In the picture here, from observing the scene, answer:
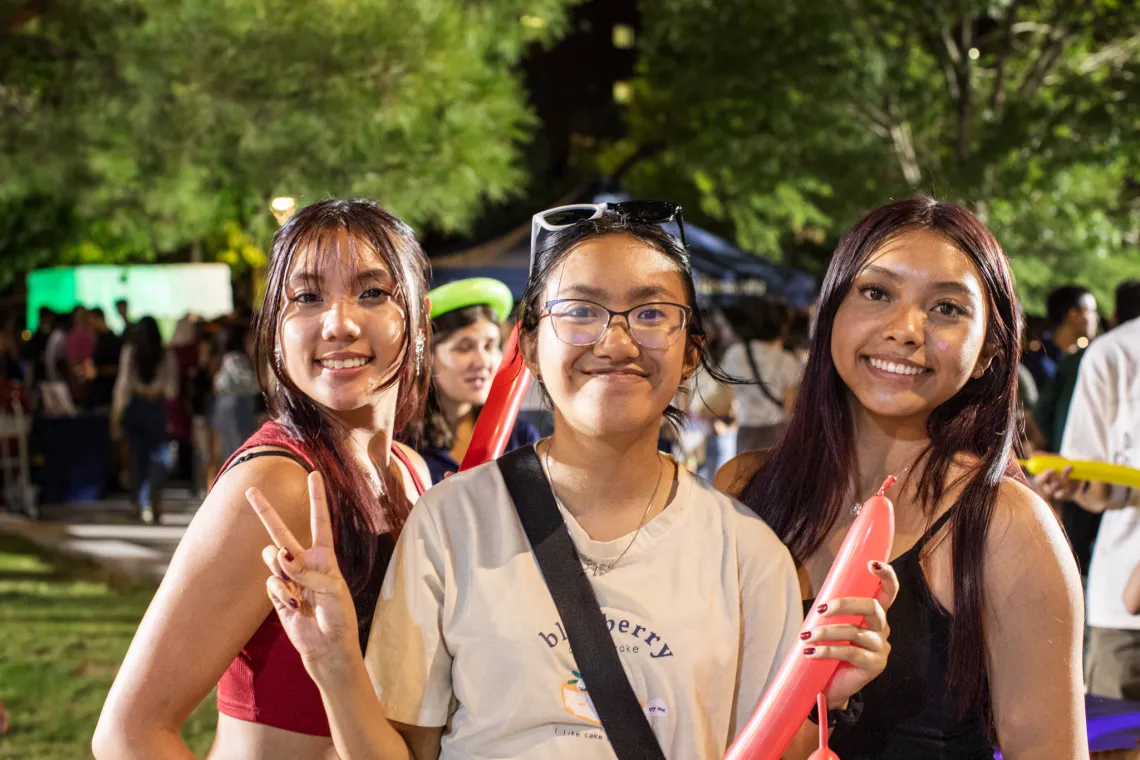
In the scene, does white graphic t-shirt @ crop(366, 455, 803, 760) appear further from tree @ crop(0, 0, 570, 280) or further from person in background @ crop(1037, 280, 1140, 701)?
tree @ crop(0, 0, 570, 280)

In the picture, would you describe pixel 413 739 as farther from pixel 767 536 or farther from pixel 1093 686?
pixel 1093 686

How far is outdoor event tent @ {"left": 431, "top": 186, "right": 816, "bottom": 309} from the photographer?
1302 centimetres

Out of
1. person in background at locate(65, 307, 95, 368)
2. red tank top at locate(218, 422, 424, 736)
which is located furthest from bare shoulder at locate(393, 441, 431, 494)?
person in background at locate(65, 307, 95, 368)

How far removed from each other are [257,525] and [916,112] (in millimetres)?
13072

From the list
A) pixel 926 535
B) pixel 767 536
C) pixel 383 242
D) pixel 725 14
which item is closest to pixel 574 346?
pixel 767 536

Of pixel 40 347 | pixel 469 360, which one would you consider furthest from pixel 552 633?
pixel 40 347

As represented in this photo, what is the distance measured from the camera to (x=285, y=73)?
8922mm

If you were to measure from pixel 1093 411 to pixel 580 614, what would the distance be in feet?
8.12

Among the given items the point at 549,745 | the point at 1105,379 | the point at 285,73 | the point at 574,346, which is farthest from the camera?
the point at 285,73

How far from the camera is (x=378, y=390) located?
2279 mm

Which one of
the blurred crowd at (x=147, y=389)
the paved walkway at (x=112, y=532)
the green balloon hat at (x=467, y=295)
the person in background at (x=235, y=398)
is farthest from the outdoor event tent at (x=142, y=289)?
the green balloon hat at (x=467, y=295)

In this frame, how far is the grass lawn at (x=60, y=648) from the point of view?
5656 millimetres

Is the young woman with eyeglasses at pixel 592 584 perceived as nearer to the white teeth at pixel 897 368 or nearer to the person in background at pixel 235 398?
the white teeth at pixel 897 368

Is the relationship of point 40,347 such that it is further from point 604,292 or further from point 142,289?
point 604,292
